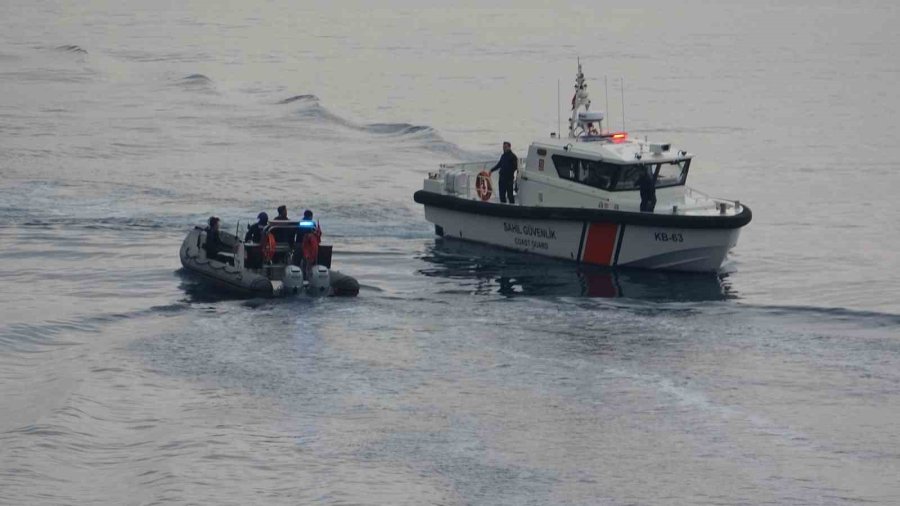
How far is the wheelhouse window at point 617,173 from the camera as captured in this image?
30.6 metres

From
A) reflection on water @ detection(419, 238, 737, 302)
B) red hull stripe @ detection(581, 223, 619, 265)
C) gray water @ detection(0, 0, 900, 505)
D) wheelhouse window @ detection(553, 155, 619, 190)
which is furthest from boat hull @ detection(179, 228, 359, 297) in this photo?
wheelhouse window @ detection(553, 155, 619, 190)

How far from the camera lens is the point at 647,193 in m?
30.0

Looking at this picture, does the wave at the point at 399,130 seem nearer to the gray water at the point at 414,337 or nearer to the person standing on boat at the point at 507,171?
the gray water at the point at 414,337

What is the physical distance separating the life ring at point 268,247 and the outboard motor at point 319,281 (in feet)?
3.47

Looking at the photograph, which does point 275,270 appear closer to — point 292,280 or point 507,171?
point 292,280

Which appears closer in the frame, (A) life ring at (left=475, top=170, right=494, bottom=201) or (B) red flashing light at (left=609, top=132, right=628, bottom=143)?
(B) red flashing light at (left=609, top=132, right=628, bottom=143)

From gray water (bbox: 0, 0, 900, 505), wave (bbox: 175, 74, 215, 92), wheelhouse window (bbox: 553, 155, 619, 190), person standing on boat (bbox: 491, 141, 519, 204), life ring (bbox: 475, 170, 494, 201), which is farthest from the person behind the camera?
wave (bbox: 175, 74, 215, 92)

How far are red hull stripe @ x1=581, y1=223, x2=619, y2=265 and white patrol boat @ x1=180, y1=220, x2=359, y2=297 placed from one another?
213 inches

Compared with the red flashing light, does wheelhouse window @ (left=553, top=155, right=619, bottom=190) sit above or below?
below

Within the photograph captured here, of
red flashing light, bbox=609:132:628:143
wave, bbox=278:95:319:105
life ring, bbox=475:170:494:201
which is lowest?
life ring, bbox=475:170:494:201

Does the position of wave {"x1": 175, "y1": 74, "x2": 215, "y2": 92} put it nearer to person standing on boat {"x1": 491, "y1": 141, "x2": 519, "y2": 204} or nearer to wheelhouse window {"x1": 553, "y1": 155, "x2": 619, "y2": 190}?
person standing on boat {"x1": 491, "y1": 141, "x2": 519, "y2": 204}

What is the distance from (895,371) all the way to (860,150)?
2908 cm

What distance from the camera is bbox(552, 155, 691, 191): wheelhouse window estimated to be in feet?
100

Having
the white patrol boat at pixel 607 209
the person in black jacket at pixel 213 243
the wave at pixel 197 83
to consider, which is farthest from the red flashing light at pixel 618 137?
the wave at pixel 197 83
